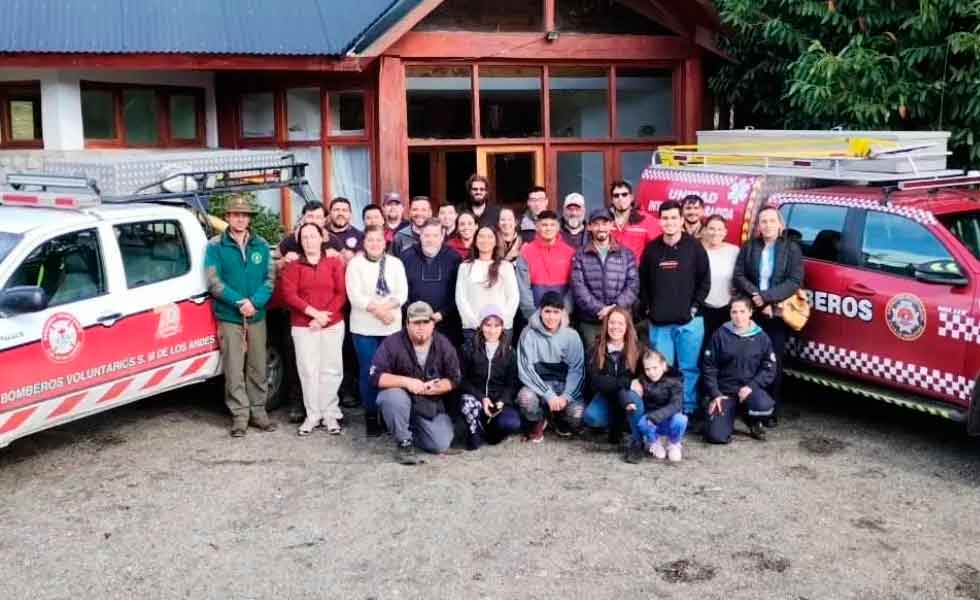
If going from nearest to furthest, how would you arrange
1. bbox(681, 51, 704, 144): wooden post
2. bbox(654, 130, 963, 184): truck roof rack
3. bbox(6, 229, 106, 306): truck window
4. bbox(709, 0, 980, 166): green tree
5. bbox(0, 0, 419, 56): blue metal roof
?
bbox(6, 229, 106, 306): truck window
bbox(654, 130, 963, 184): truck roof rack
bbox(709, 0, 980, 166): green tree
bbox(0, 0, 419, 56): blue metal roof
bbox(681, 51, 704, 144): wooden post

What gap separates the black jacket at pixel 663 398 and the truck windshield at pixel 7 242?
437cm

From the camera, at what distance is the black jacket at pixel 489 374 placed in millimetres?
7746

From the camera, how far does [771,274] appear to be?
8.06m

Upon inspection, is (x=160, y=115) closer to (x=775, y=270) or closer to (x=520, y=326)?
(x=520, y=326)

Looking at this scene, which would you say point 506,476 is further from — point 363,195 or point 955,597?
point 363,195

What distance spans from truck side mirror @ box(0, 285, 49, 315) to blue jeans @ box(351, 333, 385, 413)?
2.39 m

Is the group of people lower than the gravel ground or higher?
higher

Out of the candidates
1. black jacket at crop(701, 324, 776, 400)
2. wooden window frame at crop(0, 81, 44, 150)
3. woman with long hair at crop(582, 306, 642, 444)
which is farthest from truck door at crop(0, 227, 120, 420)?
wooden window frame at crop(0, 81, 44, 150)

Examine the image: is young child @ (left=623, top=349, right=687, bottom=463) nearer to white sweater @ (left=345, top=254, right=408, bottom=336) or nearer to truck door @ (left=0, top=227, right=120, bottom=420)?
white sweater @ (left=345, top=254, right=408, bottom=336)

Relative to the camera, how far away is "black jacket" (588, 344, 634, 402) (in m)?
7.69

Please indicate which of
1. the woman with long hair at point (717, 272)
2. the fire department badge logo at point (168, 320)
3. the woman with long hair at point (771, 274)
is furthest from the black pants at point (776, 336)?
the fire department badge logo at point (168, 320)

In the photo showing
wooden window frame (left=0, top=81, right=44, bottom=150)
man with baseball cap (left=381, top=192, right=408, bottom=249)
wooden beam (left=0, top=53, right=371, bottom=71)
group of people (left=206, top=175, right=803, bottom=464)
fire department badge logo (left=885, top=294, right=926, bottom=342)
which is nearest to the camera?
fire department badge logo (left=885, top=294, right=926, bottom=342)

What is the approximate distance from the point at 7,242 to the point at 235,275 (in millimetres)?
1641

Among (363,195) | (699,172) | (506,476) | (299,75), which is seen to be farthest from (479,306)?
(299,75)
